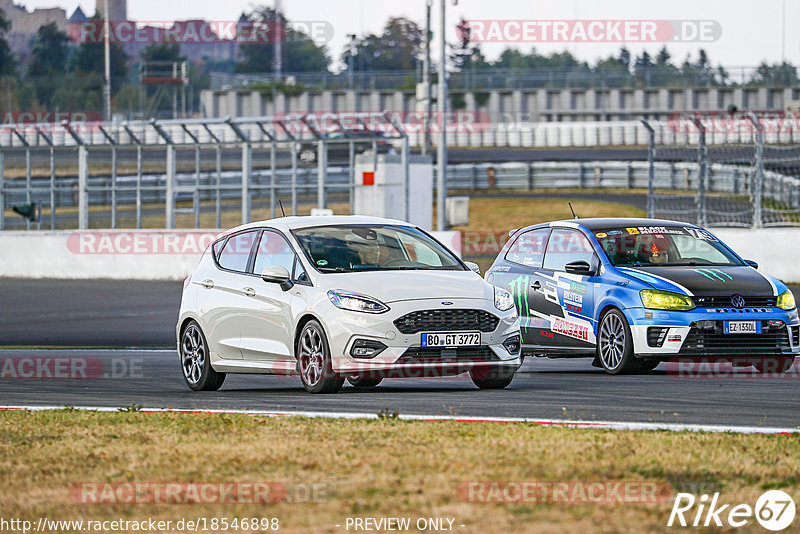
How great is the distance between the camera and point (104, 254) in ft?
95.9

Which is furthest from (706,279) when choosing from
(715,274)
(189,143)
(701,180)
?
(189,143)

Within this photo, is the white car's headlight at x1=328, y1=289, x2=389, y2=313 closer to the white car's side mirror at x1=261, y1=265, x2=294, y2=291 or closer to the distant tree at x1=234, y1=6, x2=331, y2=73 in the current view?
the white car's side mirror at x1=261, y1=265, x2=294, y2=291

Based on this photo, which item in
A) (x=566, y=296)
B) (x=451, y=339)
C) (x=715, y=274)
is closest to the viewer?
(x=451, y=339)

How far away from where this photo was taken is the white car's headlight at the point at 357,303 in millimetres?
10414

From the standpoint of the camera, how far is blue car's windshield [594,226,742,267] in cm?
1294

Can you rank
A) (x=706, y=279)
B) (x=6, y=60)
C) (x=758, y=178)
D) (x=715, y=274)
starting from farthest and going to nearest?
(x=6, y=60) → (x=758, y=178) → (x=715, y=274) → (x=706, y=279)

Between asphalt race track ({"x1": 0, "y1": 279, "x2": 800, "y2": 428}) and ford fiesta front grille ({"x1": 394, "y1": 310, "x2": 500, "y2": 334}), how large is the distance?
50cm

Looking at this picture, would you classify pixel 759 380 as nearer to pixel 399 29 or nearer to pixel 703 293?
pixel 703 293

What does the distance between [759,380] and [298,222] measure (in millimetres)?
4041

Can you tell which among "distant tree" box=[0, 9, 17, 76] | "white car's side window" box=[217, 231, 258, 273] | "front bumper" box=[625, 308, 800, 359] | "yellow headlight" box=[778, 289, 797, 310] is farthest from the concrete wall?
"distant tree" box=[0, 9, 17, 76]

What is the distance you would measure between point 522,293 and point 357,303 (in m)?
3.50

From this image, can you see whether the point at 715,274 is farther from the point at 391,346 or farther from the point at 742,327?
the point at 391,346

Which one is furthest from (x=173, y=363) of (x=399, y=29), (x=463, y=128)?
(x=399, y=29)

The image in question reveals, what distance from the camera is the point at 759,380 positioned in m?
11.7
